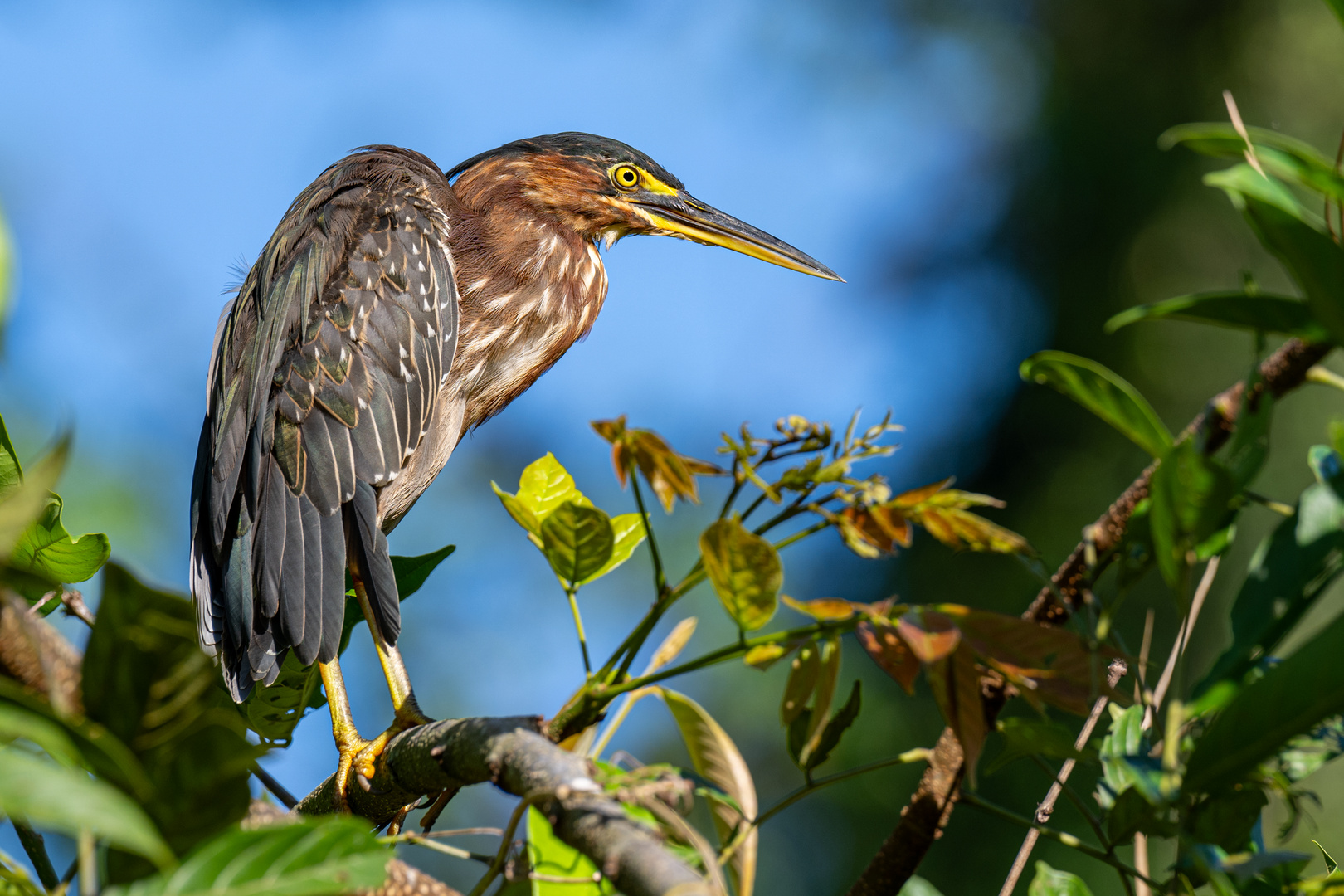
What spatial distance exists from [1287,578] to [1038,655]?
0.12 meters

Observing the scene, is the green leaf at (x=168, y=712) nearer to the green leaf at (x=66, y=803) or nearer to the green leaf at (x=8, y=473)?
the green leaf at (x=66, y=803)

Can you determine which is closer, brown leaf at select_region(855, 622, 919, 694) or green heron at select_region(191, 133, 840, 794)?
brown leaf at select_region(855, 622, 919, 694)

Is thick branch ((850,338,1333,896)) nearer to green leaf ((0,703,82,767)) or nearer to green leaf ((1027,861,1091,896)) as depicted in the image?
green leaf ((1027,861,1091,896))

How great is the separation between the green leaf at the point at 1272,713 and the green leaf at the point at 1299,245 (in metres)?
0.13

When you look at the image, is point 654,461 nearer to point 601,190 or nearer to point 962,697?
point 962,697

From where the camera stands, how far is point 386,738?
1.46m

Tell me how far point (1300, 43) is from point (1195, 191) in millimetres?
1212

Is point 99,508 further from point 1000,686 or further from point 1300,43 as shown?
point 1300,43

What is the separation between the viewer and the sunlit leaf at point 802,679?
58 centimetres

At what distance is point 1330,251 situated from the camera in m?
0.42

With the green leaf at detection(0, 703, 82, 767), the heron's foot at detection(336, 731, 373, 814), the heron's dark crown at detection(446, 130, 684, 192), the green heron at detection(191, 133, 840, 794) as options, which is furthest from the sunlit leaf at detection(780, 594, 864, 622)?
the heron's dark crown at detection(446, 130, 684, 192)

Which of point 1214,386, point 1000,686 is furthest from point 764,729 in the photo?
point 1000,686

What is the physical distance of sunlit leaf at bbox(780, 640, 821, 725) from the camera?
0.58m

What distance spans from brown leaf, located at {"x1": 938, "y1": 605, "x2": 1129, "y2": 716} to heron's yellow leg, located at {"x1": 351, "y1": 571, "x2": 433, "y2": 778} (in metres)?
0.99
